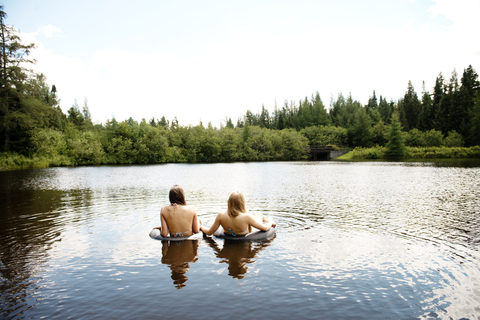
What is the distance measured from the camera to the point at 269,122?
144 meters

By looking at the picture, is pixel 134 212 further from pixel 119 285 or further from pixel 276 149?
pixel 276 149

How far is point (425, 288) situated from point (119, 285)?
240 inches

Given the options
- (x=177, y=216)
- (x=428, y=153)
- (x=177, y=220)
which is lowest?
(x=177, y=220)

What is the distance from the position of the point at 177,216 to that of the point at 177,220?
124mm

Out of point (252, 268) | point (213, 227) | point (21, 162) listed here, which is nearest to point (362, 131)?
point (21, 162)

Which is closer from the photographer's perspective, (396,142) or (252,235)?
(252,235)

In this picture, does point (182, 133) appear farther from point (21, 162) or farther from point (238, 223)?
point (238, 223)

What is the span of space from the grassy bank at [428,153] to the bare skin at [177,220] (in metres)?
69.9

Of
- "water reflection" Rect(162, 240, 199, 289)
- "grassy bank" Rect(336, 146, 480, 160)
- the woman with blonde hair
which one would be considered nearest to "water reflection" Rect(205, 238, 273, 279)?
the woman with blonde hair

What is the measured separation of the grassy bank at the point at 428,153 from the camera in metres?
64.8

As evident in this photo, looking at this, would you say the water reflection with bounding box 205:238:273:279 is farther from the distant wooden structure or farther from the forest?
the distant wooden structure

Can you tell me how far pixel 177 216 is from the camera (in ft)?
28.2

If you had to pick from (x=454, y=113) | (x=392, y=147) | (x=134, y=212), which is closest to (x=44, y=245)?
(x=134, y=212)

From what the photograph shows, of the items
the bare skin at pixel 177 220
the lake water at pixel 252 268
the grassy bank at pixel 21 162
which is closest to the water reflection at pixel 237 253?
the lake water at pixel 252 268
